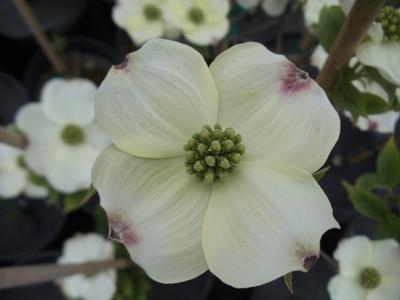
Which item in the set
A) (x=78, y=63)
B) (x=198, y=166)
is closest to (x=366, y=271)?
(x=198, y=166)

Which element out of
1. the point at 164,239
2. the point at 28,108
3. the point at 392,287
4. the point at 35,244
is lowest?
the point at 35,244

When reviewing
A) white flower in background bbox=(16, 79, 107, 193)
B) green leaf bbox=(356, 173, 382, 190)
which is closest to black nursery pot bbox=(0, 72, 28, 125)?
white flower in background bbox=(16, 79, 107, 193)

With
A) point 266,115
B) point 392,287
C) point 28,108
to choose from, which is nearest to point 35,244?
point 28,108

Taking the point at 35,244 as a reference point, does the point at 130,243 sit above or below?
above

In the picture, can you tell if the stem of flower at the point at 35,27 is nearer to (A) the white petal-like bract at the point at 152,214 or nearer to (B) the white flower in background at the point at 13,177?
(B) the white flower in background at the point at 13,177

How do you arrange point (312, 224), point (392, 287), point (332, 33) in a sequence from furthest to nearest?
point (392, 287) < point (332, 33) < point (312, 224)

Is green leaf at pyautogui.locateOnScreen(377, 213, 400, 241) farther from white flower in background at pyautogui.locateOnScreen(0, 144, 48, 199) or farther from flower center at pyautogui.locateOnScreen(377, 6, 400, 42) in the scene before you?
white flower in background at pyautogui.locateOnScreen(0, 144, 48, 199)

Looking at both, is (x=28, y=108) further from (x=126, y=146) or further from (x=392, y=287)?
(x=392, y=287)

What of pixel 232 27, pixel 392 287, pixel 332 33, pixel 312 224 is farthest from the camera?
pixel 232 27
